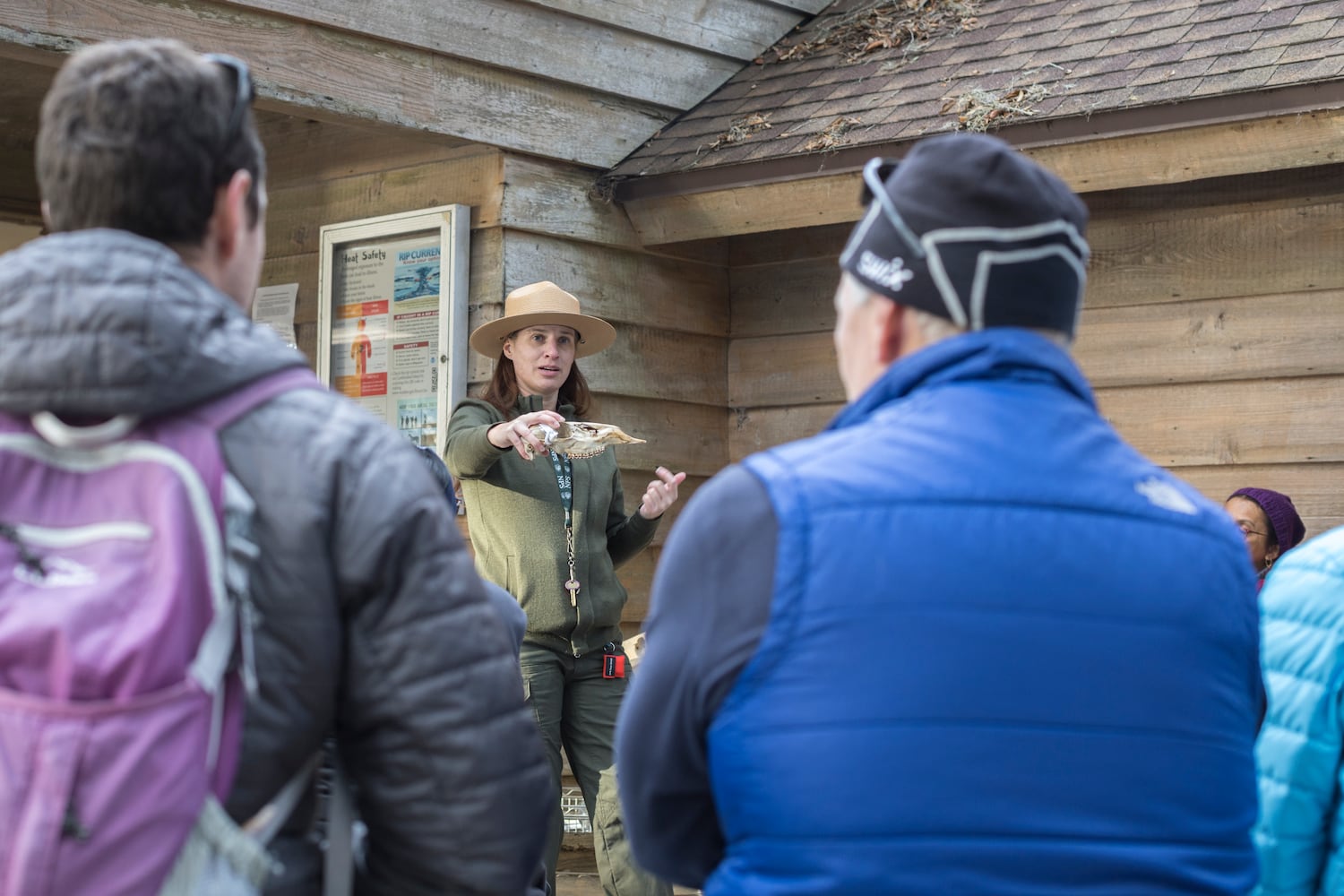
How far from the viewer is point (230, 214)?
1.49 meters

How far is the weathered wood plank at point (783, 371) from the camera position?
6098mm

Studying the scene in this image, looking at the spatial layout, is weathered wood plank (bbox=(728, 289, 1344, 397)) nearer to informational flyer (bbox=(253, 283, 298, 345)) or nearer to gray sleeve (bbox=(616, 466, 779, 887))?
informational flyer (bbox=(253, 283, 298, 345))

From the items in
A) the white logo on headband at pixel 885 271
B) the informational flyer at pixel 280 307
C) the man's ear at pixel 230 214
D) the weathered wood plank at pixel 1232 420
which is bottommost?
the weathered wood plank at pixel 1232 420

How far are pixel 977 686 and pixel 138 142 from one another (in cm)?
92

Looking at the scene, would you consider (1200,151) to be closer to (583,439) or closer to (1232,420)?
(1232,420)

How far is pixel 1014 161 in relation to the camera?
1473 mm

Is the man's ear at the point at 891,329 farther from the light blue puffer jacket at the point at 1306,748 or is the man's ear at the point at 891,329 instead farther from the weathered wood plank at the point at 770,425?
the weathered wood plank at the point at 770,425

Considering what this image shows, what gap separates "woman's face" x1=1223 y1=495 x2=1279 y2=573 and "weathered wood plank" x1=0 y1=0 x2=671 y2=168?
8.80 feet

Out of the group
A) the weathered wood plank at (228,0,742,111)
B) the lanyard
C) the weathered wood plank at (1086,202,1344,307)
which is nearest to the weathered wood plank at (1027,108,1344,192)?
the weathered wood plank at (1086,202,1344,307)

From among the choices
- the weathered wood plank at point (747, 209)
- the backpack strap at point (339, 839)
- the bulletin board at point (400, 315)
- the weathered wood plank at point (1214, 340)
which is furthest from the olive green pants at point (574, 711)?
the backpack strap at point (339, 839)

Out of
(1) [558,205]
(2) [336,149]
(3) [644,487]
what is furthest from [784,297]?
(2) [336,149]

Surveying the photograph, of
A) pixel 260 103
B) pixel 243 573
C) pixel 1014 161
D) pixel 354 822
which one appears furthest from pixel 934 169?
pixel 260 103

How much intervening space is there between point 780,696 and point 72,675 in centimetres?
61

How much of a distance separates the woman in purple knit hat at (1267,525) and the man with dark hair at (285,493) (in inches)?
145
